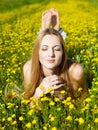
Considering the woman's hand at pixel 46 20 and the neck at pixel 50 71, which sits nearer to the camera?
the neck at pixel 50 71

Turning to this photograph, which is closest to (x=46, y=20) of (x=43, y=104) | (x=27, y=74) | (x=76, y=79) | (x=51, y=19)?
(x=51, y=19)

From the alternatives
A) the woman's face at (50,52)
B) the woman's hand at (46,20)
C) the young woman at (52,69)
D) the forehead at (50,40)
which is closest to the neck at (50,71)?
the young woman at (52,69)

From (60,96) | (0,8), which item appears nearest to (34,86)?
(60,96)

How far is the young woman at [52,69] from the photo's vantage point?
4.09 meters

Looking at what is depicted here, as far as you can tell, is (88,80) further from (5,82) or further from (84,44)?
(84,44)

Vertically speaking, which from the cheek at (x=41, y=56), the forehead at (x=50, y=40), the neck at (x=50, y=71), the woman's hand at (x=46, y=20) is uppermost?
the woman's hand at (x=46, y=20)

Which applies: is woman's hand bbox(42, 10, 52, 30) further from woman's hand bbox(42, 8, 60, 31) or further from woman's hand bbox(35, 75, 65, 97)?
woman's hand bbox(35, 75, 65, 97)

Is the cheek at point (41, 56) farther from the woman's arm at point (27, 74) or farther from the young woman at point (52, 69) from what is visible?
the woman's arm at point (27, 74)

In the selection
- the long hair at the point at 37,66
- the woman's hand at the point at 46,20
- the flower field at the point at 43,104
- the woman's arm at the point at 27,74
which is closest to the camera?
the flower field at the point at 43,104

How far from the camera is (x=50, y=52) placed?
4094 mm

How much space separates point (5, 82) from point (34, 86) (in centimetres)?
68

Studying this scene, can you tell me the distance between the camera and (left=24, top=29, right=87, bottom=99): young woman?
A: 161 inches

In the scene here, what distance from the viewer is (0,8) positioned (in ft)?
59.0

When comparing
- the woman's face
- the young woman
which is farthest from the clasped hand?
the woman's face
